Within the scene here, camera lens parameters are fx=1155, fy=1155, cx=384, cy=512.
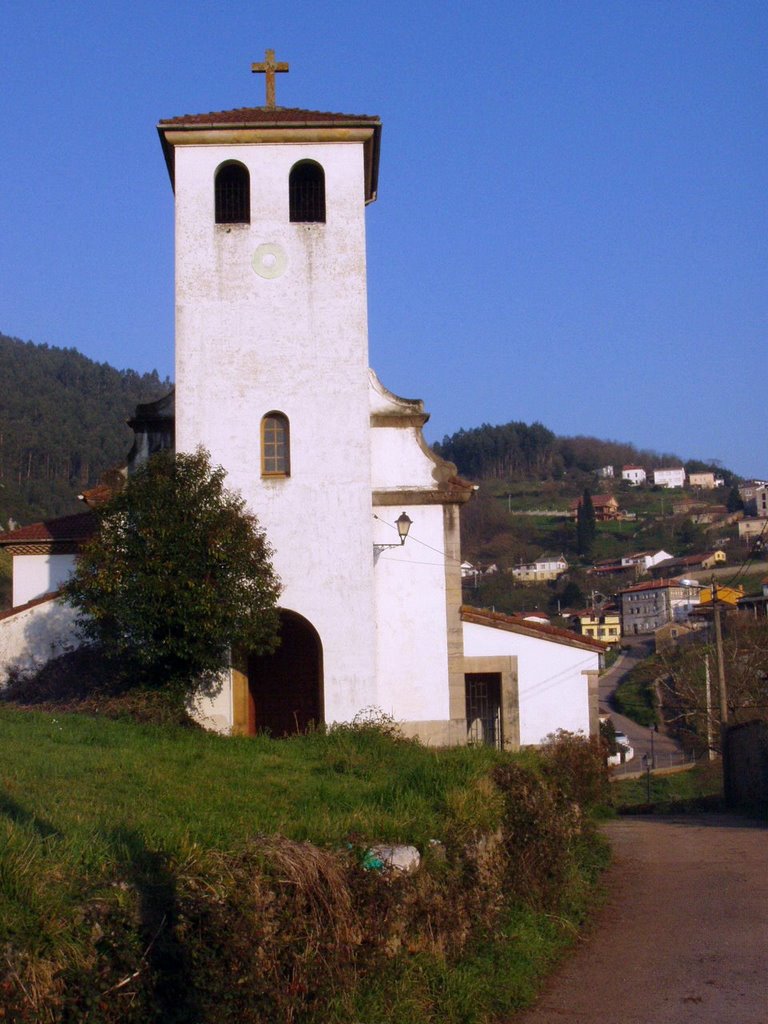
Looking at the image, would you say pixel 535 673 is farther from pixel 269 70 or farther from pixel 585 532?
pixel 585 532

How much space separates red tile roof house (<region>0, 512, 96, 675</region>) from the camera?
2033 cm

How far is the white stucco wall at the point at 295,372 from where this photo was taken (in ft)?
60.7

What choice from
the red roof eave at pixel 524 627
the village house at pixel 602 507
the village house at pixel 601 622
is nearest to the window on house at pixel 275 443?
the red roof eave at pixel 524 627

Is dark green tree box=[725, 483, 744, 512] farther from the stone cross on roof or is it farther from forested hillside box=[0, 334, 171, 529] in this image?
the stone cross on roof

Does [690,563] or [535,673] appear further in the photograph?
[690,563]

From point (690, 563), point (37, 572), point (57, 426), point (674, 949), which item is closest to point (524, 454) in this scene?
point (690, 563)

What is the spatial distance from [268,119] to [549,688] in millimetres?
11499

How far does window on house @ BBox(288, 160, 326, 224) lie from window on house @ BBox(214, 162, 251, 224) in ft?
2.55

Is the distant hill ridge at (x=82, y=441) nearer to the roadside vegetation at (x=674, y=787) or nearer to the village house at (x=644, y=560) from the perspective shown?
the village house at (x=644, y=560)

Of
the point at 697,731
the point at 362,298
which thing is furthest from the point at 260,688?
the point at 697,731

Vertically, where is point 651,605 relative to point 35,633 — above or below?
above

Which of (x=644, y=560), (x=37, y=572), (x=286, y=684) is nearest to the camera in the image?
(x=286, y=684)

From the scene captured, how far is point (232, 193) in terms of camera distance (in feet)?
65.1

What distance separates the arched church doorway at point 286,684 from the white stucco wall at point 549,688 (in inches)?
173
